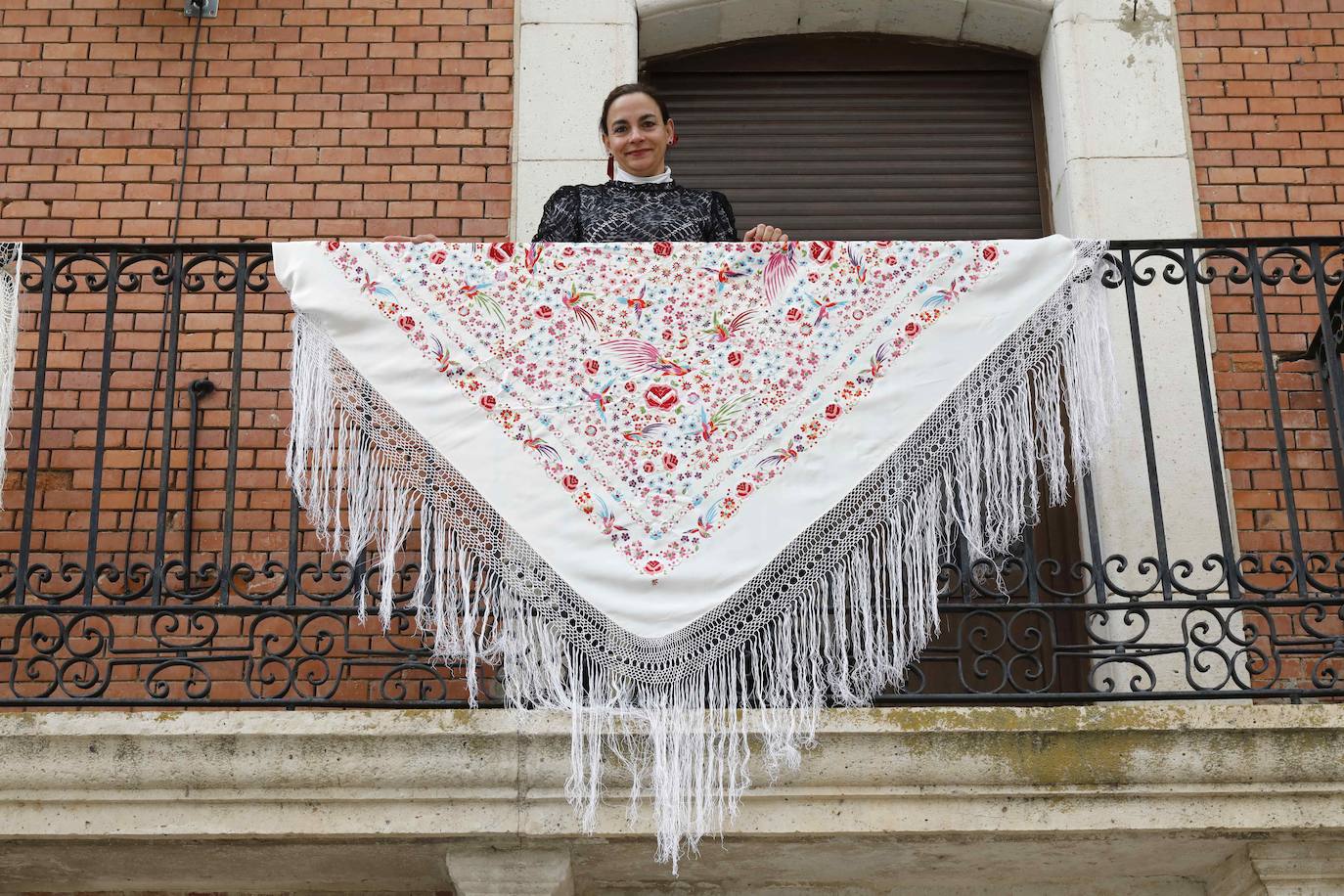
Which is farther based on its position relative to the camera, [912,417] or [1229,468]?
[1229,468]

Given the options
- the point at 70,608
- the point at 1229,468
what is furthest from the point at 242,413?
the point at 1229,468

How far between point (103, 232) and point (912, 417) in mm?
3395

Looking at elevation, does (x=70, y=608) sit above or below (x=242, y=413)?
below

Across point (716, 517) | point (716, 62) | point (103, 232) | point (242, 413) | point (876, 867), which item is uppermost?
point (716, 62)

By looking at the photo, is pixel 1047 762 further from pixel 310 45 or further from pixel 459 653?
pixel 310 45

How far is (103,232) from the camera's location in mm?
7031

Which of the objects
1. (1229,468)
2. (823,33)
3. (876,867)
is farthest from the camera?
(823,33)

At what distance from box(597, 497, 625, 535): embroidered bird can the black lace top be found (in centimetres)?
102

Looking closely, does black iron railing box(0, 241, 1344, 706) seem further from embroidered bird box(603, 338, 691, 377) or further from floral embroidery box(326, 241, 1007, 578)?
embroidered bird box(603, 338, 691, 377)

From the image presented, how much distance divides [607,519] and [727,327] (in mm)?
711

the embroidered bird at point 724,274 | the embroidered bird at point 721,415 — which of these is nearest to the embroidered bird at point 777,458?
the embroidered bird at point 721,415

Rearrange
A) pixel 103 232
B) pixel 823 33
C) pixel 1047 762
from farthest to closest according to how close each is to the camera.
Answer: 1. pixel 823 33
2. pixel 103 232
3. pixel 1047 762

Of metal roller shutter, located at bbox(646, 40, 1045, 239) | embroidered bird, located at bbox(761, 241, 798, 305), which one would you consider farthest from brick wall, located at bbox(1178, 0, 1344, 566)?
embroidered bird, located at bbox(761, 241, 798, 305)

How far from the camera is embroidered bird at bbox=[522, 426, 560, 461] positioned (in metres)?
5.34
